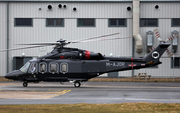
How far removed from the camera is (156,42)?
4066 cm

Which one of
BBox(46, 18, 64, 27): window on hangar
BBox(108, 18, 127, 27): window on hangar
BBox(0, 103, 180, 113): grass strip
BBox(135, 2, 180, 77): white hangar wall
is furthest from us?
BBox(46, 18, 64, 27): window on hangar

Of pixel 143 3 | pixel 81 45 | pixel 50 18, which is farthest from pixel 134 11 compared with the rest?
pixel 50 18

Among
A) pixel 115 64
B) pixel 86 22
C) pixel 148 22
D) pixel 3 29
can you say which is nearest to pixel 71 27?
pixel 86 22

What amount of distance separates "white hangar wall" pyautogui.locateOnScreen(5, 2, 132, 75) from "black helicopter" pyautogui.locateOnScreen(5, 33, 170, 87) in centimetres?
1514

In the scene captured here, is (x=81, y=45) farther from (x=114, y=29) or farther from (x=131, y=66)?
(x=131, y=66)

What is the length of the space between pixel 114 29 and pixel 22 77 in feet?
61.2

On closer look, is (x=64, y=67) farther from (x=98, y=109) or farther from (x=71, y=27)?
(x=71, y=27)

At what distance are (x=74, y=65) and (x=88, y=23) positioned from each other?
1650 centimetres

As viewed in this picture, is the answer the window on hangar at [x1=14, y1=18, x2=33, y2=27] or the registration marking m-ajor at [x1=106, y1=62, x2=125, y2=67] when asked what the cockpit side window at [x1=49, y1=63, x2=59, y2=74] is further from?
the window on hangar at [x1=14, y1=18, x2=33, y2=27]

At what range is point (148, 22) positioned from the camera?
41.0 m

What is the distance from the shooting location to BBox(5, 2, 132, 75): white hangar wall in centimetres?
4088

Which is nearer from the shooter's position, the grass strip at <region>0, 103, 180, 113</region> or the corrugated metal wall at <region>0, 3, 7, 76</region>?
the grass strip at <region>0, 103, 180, 113</region>

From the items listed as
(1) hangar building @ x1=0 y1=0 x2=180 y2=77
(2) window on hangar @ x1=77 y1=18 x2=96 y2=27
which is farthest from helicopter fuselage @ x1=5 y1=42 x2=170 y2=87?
(2) window on hangar @ x1=77 y1=18 x2=96 y2=27

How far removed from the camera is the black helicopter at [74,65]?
25.3 metres
